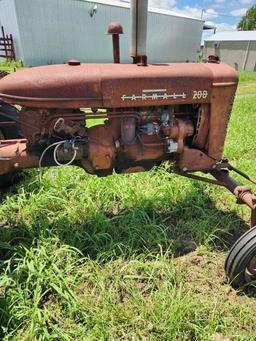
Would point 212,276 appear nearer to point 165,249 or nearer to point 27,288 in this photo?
point 165,249

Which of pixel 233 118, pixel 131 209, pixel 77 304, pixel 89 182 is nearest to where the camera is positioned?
pixel 77 304

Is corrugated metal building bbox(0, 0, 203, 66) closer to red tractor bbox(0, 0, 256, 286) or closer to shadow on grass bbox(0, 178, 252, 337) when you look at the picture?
shadow on grass bbox(0, 178, 252, 337)

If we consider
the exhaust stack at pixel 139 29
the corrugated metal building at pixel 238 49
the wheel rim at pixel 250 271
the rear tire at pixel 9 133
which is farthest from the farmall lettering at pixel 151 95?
the corrugated metal building at pixel 238 49

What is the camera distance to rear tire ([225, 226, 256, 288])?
2145 mm

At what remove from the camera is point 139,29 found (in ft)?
7.51

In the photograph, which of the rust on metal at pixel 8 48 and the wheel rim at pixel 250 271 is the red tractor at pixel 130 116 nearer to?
the wheel rim at pixel 250 271

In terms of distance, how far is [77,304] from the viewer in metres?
2.07

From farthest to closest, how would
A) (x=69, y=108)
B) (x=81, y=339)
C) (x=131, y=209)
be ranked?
(x=131, y=209), (x=69, y=108), (x=81, y=339)

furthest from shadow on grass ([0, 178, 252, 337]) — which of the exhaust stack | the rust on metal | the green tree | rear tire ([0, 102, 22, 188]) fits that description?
the green tree

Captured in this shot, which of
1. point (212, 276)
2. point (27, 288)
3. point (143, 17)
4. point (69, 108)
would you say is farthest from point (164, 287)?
point (143, 17)

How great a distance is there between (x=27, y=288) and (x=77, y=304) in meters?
0.36

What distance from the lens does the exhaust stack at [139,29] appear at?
2.24 meters

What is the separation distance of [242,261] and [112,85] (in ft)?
4.79

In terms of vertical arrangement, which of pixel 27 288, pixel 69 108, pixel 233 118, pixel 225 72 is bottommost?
pixel 233 118
